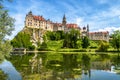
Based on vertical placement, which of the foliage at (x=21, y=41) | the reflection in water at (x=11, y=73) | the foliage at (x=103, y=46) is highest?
the foliage at (x=21, y=41)

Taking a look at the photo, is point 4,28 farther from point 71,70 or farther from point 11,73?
point 71,70

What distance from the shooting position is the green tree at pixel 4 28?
33188mm

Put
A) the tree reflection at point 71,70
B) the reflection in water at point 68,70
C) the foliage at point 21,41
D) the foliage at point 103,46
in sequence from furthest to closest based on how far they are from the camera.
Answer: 1. the foliage at point 21,41
2. the foliage at point 103,46
3. the tree reflection at point 71,70
4. the reflection in water at point 68,70

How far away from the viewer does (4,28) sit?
33.6 m

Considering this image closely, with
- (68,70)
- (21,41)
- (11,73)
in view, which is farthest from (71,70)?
(21,41)

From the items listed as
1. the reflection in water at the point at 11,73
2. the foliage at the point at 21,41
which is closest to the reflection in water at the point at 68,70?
the reflection in water at the point at 11,73

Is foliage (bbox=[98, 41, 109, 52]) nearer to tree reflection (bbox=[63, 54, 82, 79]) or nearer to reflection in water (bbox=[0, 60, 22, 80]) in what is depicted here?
tree reflection (bbox=[63, 54, 82, 79])

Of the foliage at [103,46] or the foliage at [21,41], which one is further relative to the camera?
the foliage at [21,41]

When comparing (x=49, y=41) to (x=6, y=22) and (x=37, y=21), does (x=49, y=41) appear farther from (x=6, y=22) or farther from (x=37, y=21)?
(x=6, y=22)

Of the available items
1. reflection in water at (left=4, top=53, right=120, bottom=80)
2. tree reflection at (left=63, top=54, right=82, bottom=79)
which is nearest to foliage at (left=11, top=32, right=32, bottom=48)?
reflection in water at (left=4, top=53, right=120, bottom=80)

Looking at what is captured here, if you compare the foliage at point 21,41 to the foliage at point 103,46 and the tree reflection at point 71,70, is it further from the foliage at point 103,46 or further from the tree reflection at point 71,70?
the tree reflection at point 71,70

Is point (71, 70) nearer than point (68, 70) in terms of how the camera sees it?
No

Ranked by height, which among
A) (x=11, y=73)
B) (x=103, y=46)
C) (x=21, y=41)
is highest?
(x=21, y=41)

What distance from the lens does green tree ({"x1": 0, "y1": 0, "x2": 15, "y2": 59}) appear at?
33.2 meters
